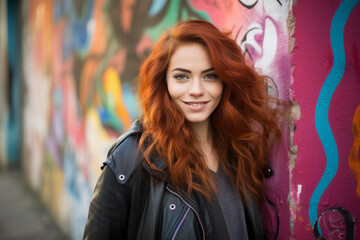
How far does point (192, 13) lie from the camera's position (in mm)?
2148

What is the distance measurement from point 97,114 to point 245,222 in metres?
2.36

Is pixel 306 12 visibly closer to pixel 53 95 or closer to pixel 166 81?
pixel 166 81

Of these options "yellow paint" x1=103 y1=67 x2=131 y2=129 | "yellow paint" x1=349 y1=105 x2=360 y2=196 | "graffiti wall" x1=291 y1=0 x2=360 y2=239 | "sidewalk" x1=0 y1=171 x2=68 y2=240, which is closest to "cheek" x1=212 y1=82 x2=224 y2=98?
"graffiti wall" x1=291 y1=0 x2=360 y2=239

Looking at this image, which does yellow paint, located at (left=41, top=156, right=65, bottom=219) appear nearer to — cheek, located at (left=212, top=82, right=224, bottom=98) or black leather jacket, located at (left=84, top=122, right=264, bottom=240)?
black leather jacket, located at (left=84, top=122, right=264, bottom=240)

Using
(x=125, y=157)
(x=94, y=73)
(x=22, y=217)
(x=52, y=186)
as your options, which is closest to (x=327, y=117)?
(x=125, y=157)

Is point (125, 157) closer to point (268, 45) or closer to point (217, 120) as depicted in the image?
point (217, 120)

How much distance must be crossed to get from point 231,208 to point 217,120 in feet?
1.62

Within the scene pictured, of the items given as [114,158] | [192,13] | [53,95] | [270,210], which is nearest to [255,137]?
[270,210]

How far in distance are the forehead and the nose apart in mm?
74

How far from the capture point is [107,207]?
1.49 m

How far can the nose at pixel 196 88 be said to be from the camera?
4.89 ft

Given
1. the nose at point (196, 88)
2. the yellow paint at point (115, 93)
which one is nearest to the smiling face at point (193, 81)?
the nose at point (196, 88)

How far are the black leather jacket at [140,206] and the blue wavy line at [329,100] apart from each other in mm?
547

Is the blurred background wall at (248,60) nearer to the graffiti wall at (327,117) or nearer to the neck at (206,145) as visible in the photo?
the graffiti wall at (327,117)
